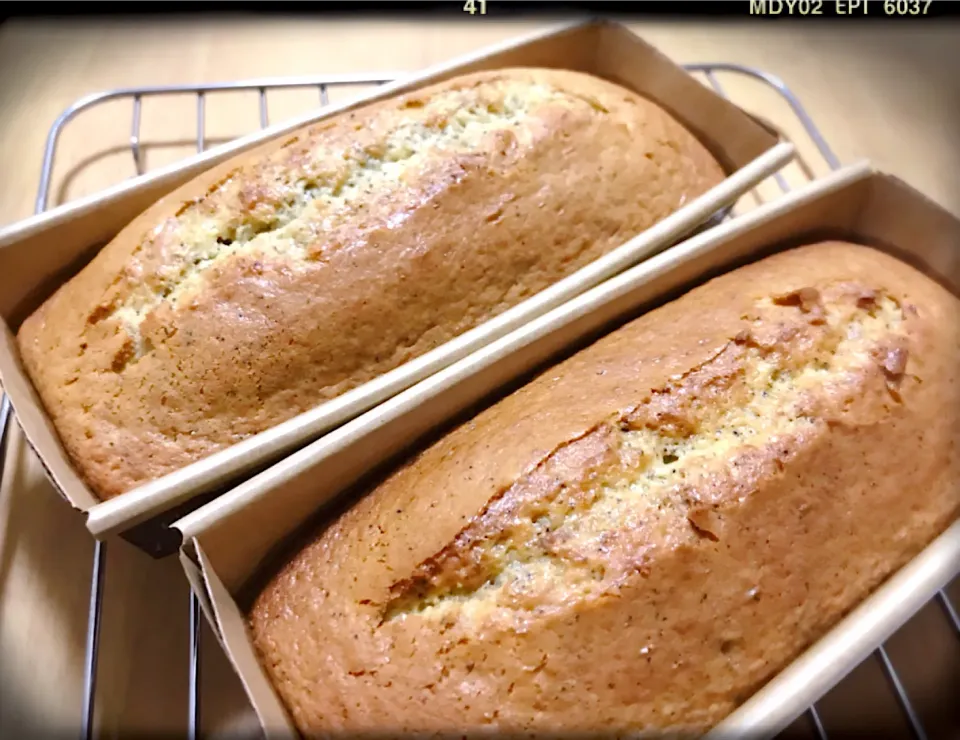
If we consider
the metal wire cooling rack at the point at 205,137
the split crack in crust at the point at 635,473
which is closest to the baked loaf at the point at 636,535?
the split crack in crust at the point at 635,473

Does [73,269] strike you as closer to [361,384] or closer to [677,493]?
[361,384]

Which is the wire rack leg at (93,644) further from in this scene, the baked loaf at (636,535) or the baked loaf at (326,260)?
the baked loaf at (636,535)

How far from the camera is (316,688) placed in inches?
32.3

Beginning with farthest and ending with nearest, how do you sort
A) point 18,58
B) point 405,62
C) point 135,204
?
point 405,62, point 18,58, point 135,204

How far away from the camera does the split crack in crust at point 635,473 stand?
823mm

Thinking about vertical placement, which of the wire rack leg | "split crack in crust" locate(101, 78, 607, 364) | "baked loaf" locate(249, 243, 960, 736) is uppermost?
"split crack in crust" locate(101, 78, 607, 364)

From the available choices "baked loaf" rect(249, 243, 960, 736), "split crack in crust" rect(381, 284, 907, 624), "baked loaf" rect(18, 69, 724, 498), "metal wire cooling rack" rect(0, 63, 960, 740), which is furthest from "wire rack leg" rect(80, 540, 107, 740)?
"split crack in crust" rect(381, 284, 907, 624)

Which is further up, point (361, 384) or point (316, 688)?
point (361, 384)

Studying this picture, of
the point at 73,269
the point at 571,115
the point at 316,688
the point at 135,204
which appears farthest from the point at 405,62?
the point at 316,688

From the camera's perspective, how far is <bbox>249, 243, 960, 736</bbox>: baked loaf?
79 cm

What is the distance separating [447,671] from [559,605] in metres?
0.14

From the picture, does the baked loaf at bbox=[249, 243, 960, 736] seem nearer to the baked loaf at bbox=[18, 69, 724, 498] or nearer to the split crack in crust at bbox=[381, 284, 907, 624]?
the split crack in crust at bbox=[381, 284, 907, 624]

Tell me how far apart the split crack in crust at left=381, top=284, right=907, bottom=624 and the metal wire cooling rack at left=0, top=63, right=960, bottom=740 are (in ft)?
1.11

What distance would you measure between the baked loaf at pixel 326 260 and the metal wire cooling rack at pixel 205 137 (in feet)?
0.63
